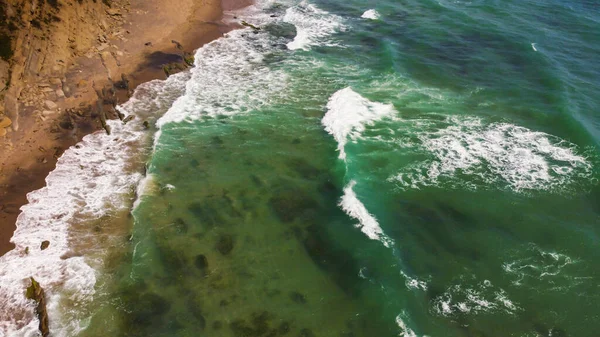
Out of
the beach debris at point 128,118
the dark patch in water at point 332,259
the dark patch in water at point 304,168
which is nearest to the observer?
the dark patch in water at point 332,259

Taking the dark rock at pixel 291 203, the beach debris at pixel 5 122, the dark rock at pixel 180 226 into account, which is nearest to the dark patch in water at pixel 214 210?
the dark rock at pixel 180 226

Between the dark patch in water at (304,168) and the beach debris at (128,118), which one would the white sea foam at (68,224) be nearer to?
the beach debris at (128,118)

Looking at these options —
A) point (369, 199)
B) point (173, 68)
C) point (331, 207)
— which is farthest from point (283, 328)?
point (173, 68)

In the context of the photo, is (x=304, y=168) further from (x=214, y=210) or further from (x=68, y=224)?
(x=68, y=224)

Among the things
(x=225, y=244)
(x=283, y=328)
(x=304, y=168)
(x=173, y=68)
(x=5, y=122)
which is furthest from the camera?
(x=173, y=68)

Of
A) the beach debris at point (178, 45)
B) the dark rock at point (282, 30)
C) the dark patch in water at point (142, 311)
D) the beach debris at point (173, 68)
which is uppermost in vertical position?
the dark rock at point (282, 30)

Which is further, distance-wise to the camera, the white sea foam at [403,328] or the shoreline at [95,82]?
the shoreline at [95,82]

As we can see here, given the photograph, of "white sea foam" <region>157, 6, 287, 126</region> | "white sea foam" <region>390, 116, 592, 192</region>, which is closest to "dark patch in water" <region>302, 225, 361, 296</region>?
"white sea foam" <region>390, 116, 592, 192</region>
